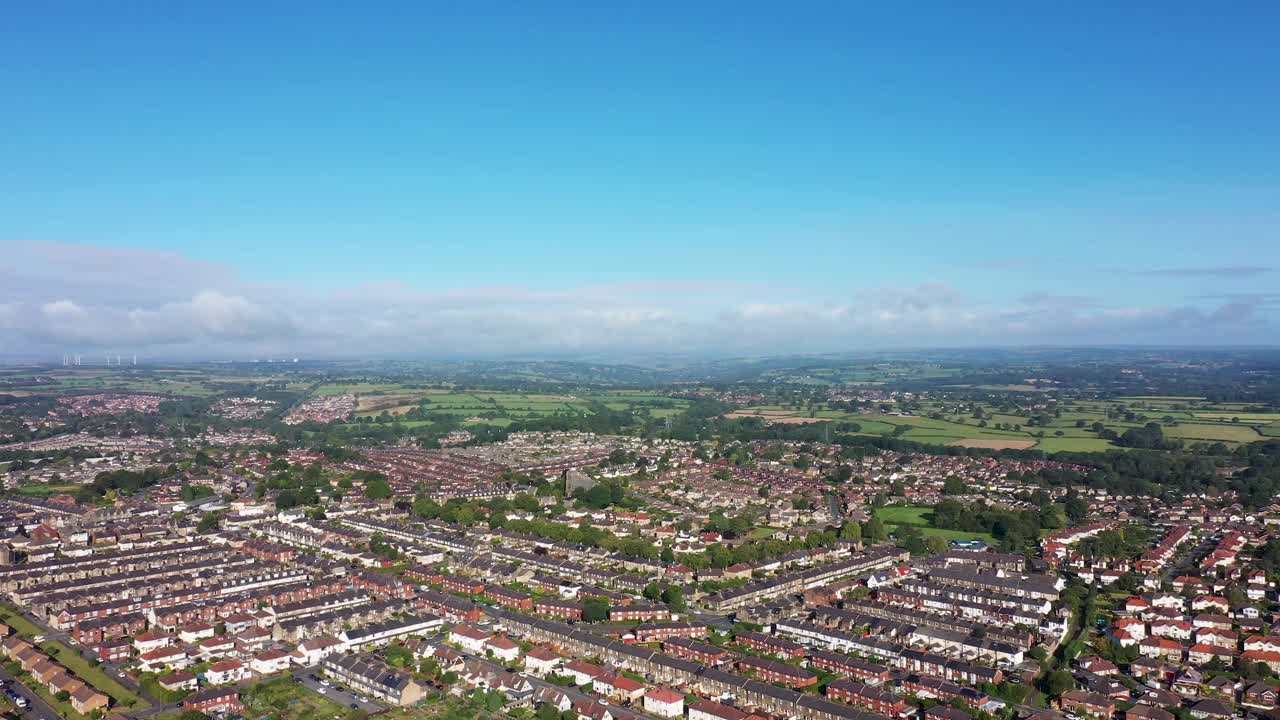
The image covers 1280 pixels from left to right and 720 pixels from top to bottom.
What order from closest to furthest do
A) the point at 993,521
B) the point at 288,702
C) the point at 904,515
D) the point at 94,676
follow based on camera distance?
the point at 288,702 < the point at 94,676 < the point at 993,521 < the point at 904,515

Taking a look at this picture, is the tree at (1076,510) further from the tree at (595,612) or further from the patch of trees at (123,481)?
the patch of trees at (123,481)

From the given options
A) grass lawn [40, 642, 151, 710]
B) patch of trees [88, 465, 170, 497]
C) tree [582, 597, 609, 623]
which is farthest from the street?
patch of trees [88, 465, 170, 497]

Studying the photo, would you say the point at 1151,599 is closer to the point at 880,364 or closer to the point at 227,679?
the point at 227,679

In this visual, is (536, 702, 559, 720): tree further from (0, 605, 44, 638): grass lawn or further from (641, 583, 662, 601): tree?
(0, 605, 44, 638): grass lawn

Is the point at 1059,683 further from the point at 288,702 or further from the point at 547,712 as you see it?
the point at 288,702

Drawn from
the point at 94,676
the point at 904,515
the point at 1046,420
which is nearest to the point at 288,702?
the point at 94,676

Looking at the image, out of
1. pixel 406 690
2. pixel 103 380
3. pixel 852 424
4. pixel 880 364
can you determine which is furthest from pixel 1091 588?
pixel 880 364
